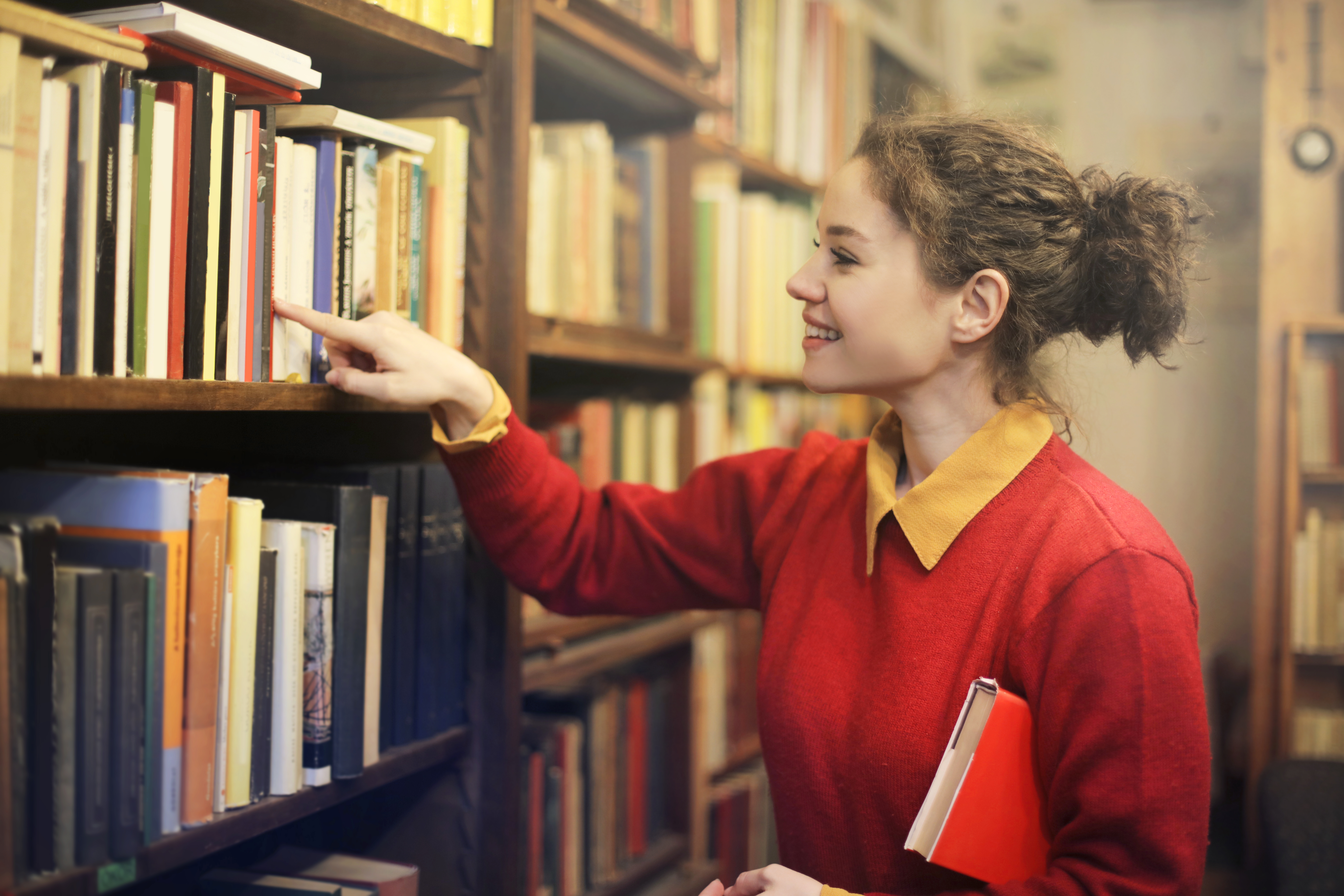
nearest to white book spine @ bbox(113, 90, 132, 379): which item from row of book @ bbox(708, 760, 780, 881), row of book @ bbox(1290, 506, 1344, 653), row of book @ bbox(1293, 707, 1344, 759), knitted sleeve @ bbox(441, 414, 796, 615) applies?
knitted sleeve @ bbox(441, 414, 796, 615)

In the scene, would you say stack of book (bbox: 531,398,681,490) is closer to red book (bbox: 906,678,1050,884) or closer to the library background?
the library background

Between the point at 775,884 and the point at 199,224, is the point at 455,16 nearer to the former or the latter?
the point at 199,224

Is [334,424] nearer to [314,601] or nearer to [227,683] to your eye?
[314,601]

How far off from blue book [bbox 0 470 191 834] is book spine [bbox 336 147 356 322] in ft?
0.73

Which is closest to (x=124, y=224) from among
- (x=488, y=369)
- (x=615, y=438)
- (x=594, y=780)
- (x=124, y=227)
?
(x=124, y=227)

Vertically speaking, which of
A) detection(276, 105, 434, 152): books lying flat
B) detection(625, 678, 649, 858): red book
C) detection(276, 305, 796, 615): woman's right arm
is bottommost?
detection(625, 678, 649, 858): red book

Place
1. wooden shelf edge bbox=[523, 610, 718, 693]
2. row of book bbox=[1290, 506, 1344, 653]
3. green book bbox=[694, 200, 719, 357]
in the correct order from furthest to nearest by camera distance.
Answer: row of book bbox=[1290, 506, 1344, 653], green book bbox=[694, 200, 719, 357], wooden shelf edge bbox=[523, 610, 718, 693]

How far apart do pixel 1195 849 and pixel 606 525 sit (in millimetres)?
699

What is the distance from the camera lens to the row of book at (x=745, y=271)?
6.36 feet

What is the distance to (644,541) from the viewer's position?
4.08ft

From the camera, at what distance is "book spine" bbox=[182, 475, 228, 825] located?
80 centimetres

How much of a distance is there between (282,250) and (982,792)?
0.79 metres

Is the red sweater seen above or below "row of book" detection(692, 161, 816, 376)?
below

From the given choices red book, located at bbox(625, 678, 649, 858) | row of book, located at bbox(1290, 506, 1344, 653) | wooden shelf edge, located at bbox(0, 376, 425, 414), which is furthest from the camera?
row of book, located at bbox(1290, 506, 1344, 653)
